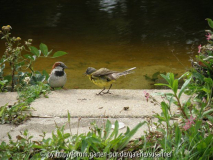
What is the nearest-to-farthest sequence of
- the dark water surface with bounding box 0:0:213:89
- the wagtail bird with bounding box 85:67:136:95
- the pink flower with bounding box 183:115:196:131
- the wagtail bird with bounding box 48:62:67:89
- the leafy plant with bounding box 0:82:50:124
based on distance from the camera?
the pink flower with bounding box 183:115:196:131
the leafy plant with bounding box 0:82:50:124
the wagtail bird with bounding box 85:67:136:95
the wagtail bird with bounding box 48:62:67:89
the dark water surface with bounding box 0:0:213:89

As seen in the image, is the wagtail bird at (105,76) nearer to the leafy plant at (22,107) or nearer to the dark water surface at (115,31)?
the leafy plant at (22,107)

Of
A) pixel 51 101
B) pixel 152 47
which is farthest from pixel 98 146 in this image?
pixel 152 47

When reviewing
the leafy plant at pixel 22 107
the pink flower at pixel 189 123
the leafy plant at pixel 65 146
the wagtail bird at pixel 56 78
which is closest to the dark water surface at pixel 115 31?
the wagtail bird at pixel 56 78

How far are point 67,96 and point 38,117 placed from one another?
872mm

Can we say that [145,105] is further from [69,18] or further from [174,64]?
[69,18]

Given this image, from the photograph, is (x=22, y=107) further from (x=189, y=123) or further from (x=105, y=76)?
(x=189, y=123)

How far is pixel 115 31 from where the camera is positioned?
394 inches

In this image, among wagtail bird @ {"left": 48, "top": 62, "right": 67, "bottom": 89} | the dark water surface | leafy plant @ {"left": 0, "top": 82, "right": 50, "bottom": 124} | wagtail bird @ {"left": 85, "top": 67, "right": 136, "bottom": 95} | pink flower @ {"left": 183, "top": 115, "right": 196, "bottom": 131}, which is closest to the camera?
pink flower @ {"left": 183, "top": 115, "right": 196, "bottom": 131}

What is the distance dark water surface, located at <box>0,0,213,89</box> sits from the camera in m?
7.46

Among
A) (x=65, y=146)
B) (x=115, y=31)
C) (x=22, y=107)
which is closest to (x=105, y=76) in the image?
(x=22, y=107)

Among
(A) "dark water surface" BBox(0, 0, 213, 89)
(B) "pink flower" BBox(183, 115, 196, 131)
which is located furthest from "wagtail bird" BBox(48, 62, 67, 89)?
(B) "pink flower" BBox(183, 115, 196, 131)

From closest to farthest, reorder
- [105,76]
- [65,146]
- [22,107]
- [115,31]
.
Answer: [65,146] → [22,107] → [105,76] → [115,31]

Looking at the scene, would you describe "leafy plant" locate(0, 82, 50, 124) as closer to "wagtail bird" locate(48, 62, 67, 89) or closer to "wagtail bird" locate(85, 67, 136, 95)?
"wagtail bird" locate(48, 62, 67, 89)

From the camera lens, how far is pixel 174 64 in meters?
7.44
